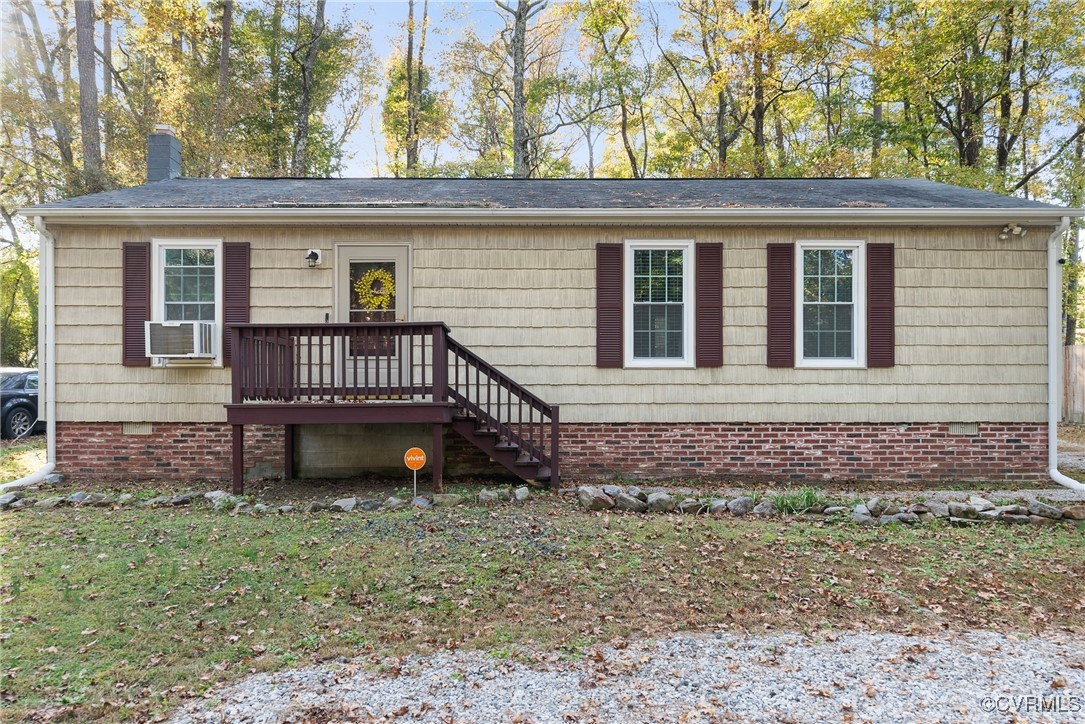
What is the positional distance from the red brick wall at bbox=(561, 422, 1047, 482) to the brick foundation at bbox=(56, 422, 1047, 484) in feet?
0.04

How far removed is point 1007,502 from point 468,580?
5373 millimetres

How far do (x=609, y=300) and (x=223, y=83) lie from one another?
14.0 metres

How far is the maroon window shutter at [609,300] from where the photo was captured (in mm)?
7141

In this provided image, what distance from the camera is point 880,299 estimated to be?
7098 mm

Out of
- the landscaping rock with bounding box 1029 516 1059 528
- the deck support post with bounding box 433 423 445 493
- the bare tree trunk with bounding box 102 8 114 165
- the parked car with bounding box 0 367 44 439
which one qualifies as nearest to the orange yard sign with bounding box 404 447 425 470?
the deck support post with bounding box 433 423 445 493

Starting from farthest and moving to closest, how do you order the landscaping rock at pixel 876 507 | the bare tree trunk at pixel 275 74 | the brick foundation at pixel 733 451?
the bare tree trunk at pixel 275 74
the brick foundation at pixel 733 451
the landscaping rock at pixel 876 507

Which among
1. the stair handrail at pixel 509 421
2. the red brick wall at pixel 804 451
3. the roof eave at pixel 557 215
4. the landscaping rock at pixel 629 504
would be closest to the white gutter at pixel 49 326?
the roof eave at pixel 557 215

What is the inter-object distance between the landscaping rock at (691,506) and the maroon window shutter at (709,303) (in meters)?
1.98

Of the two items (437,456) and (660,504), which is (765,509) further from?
(437,456)

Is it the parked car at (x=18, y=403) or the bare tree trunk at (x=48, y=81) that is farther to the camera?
the bare tree trunk at (x=48, y=81)

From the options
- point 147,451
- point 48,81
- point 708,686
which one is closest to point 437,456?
point 147,451

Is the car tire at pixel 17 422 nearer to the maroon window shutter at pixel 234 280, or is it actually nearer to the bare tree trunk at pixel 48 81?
the bare tree trunk at pixel 48 81

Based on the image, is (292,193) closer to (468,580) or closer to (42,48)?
(468,580)

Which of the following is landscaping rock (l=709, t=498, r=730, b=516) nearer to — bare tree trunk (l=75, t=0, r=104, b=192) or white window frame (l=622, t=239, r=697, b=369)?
white window frame (l=622, t=239, r=697, b=369)
